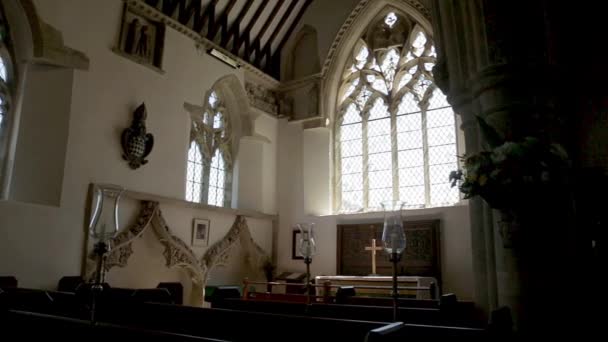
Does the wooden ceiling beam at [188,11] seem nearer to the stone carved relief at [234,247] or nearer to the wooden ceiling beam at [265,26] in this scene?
the wooden ceiling beam at [265,26]

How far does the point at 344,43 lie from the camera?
895cm

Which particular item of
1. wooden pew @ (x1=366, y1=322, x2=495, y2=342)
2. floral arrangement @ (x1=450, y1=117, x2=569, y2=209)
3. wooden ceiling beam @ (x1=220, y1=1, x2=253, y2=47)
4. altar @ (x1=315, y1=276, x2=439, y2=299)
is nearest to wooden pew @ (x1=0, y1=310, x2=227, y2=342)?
wooden pew @ (x1=366, y1=322, x2=495, y2=342)

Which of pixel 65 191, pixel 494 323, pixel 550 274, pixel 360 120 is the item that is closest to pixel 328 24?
pixel 360 120

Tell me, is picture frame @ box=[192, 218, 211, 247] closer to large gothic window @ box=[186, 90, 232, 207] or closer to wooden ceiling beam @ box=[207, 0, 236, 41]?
large gothic window @ box=[186, 90, 232, 207]

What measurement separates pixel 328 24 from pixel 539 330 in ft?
24.6

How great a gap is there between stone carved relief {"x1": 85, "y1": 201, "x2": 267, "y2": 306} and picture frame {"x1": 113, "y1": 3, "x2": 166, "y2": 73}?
6.72ft

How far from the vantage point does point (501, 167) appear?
265 centimetres

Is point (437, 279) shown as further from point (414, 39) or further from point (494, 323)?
point (494, 323)

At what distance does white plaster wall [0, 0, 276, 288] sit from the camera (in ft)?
16.6

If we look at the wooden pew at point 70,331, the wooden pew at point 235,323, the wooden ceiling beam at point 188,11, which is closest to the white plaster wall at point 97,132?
the wooden ceiling beam at point 188,11

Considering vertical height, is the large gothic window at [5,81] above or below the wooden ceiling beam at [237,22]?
below

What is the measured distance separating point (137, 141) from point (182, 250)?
1.70 m

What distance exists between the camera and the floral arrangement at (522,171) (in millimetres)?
2592

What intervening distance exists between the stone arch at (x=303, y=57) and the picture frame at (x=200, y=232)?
368 centimetres
